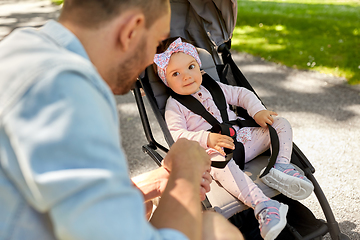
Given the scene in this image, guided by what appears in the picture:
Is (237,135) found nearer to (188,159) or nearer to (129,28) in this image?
(188,159)

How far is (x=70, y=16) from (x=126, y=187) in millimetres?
594

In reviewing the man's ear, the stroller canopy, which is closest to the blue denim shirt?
the man's ear

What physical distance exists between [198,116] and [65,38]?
149 cm

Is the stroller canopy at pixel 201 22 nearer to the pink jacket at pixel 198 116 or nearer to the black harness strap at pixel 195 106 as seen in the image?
the pink jacket at pixel 198 116

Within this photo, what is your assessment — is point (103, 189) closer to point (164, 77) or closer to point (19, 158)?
point (19, 158)

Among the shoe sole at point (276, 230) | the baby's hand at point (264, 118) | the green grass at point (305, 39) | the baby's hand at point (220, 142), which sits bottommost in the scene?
the green grass at point (305, 39)

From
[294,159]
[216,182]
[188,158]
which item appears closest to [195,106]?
[216,182]

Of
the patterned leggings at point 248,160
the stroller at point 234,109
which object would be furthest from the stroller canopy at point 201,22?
the patterned leggings at point 248,160

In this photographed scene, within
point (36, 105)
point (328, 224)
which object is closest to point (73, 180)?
point (36, 105)

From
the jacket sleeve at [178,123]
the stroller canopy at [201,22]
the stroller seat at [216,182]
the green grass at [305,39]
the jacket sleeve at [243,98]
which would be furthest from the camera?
the green grass at [305,39]

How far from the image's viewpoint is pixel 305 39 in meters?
5.84

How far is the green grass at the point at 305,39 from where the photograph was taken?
465cm

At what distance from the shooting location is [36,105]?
0.70 metres

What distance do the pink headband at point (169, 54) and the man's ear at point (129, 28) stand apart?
1.30 meters
